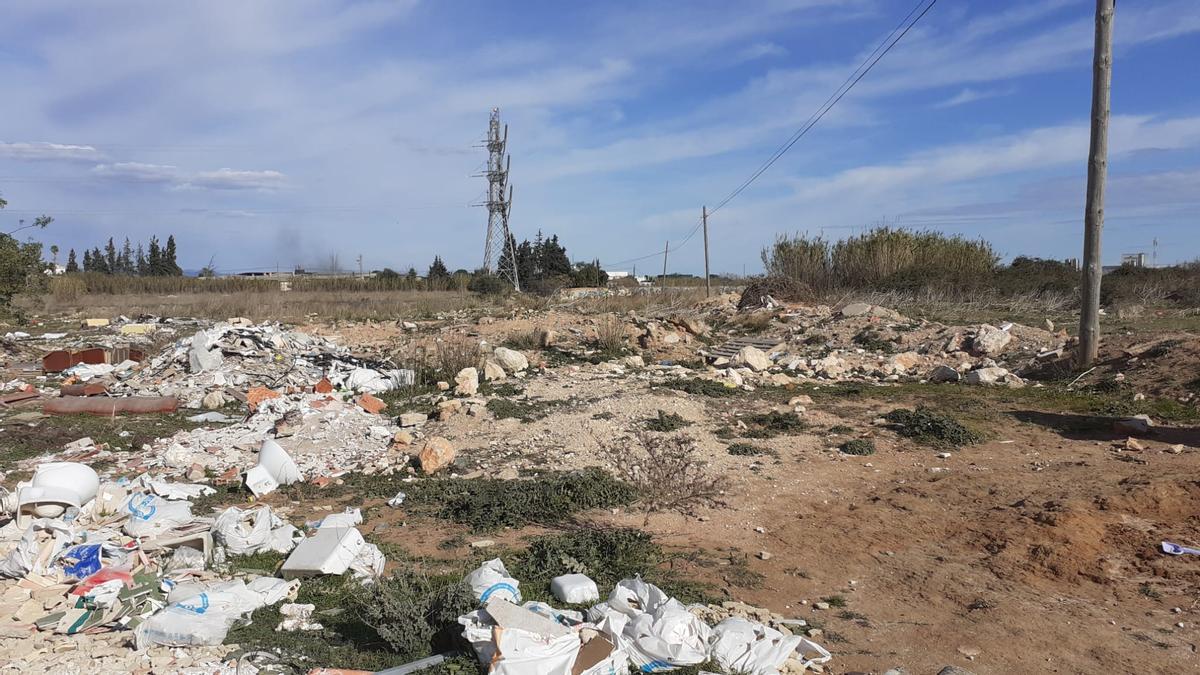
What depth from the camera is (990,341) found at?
38.4ft

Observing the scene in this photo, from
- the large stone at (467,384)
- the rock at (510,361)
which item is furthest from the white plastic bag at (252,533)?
the rock at (510,361)

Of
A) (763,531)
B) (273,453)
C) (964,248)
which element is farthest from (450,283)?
(763,531)

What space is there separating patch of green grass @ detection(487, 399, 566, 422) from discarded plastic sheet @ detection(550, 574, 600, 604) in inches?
162

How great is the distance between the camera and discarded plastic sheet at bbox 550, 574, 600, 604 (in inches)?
159

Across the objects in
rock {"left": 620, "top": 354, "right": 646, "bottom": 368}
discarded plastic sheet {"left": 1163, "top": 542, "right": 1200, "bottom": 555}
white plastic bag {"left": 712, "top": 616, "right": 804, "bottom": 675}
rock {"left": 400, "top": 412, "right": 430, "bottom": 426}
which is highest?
rock {"left": 620, "top": 354, "right": 646, "bottom": 368}

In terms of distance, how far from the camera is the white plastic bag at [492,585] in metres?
3.77

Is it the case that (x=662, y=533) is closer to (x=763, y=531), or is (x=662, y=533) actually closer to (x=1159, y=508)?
(x=763, y=531)

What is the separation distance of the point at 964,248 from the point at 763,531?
70.3ft

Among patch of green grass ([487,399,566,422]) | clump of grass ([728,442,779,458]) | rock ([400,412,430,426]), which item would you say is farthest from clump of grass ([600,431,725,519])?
rock ([400,412,430,426])

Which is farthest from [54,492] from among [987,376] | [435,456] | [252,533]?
[987,376]

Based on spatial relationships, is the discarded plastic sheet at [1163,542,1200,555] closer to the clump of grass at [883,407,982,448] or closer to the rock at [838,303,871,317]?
the clump of grass at [883,407,982,448]

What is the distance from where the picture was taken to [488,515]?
568 cm

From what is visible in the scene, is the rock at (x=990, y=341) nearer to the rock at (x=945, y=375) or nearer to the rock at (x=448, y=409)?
the rock at (x=945, y=375)

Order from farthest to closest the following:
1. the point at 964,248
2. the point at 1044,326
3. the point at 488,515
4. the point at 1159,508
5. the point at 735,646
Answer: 1. the point at 964,248
2. the point at 1044,326
3. the point at 488,515
4. the point at 1159,508
5. the point at 735,646
